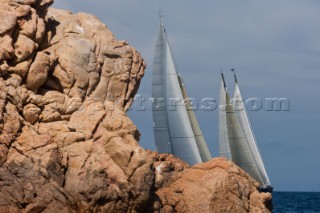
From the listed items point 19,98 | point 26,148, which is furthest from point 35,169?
point 19,98

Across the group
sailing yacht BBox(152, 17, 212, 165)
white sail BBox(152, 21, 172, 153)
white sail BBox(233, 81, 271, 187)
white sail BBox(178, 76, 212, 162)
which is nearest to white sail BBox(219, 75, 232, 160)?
white sail BBox(233, 81, 271, 187)

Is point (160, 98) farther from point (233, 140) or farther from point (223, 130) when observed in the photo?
point (233, 140)

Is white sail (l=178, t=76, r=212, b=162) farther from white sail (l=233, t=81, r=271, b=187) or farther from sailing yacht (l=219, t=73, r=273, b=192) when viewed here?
white sail (l=233, t=81, r=271, b=187)

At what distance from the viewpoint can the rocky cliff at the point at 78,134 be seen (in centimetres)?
2628

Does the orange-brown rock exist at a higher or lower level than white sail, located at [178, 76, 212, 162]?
lower

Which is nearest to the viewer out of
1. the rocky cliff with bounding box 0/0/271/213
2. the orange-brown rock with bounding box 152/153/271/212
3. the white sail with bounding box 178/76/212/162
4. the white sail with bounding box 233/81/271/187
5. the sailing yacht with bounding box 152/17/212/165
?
the rocky cliff with bounding box 0/0/271/213

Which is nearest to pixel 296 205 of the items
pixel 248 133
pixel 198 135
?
pixel 248 133

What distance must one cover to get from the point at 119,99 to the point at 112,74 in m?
1.12

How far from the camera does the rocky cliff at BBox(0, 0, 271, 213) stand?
86.2 feet

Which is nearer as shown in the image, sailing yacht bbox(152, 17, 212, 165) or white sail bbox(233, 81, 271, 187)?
sailing yacht bbox(152, 17, 212, 165)

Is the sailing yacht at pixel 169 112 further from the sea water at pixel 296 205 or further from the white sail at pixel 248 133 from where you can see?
the sea water at pixel 296 205

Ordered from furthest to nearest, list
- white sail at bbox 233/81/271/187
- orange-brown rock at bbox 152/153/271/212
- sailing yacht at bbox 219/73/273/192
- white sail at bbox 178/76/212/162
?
1. white sail at bbox 233/81/271/187
2. sailing yacht at bbox 219/73/273/192
3. white sail at bbox 178/76/212/162
4. orange-brown rock at bbox 152/153/271/212

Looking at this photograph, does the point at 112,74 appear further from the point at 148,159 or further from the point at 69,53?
the point at 148,159

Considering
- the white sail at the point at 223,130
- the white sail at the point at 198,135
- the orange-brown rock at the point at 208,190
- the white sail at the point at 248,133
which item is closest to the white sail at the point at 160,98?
the white sail at the point at 198,135
